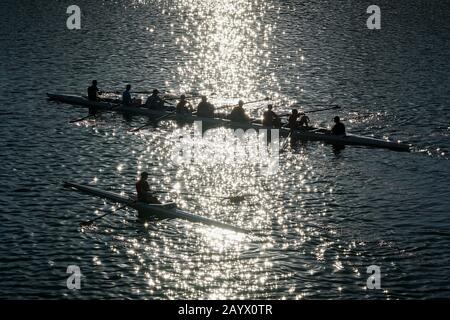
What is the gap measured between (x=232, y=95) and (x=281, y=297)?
3956cm

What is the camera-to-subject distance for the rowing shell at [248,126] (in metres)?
59.2

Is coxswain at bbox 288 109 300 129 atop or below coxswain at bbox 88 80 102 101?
below

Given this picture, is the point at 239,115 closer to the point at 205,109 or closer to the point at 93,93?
the point at 205,109

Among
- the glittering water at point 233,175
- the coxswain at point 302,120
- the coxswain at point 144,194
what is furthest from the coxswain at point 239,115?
the coxswain at point 144,194

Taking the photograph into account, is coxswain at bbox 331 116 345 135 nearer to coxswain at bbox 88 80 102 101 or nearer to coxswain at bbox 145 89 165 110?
coxswain at bbox 145 89 165 110

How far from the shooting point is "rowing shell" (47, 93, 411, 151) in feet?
194

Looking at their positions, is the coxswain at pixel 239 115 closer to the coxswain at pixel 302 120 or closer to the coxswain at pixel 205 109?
the coxswain at pixel 205 109

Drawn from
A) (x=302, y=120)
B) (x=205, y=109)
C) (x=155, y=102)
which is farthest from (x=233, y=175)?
(x=155, y=102)

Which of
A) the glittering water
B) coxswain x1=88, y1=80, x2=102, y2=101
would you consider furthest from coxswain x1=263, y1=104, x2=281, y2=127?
coxswain x1=88, y1=80, x2=102, y2=101

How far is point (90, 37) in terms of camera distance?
99312 mm

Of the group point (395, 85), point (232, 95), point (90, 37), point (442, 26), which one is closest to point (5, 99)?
point (232, 95)

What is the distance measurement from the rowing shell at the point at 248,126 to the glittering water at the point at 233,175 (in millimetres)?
1018

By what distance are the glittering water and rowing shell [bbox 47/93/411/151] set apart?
1.02m

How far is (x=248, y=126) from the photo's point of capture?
6406 cm
